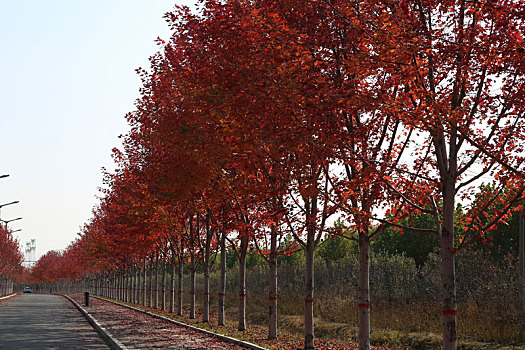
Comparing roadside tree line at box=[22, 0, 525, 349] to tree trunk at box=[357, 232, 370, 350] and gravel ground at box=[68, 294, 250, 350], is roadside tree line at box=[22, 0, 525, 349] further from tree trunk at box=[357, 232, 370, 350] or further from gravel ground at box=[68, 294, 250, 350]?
gravel ground at box=[68, 294, 250, 350]

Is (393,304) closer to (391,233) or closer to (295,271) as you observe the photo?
(295,271)

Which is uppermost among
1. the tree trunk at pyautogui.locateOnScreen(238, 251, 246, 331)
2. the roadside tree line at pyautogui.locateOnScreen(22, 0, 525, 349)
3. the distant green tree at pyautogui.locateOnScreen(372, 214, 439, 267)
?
the roadside tree line at pyautogui.locateOnScreen(22, 0, 525, 349)

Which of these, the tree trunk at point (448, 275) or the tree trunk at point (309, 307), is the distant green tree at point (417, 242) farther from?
the tree trunk at point (448, 275)

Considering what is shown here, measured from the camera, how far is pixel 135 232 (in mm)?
34250

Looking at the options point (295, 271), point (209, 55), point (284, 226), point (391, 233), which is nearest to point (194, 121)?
point (209, 55)

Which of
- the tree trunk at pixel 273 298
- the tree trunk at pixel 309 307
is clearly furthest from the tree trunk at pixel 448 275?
the tree trunk at pixel 273 298

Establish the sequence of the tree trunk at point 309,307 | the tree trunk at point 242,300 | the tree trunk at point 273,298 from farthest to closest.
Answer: the tree trunk at point 242,300, the tree trunk at point 273,298, the tree trunk at point 309,307

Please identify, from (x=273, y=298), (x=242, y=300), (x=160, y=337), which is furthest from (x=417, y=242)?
(x=160, y=337)

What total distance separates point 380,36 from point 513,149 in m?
3.26

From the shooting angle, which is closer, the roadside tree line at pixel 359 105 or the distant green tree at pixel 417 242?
the roadside tree line at pixel 359 105

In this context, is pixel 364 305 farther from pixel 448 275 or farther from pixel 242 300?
pixel 242 300

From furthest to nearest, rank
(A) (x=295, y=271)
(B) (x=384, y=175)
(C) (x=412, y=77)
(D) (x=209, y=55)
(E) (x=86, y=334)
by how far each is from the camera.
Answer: (A) (x=295, y=271), (E) (x=86, y=334), (D) (x=209, y=55), (B) (x=384, y=175), (C) (x=412, y=77)

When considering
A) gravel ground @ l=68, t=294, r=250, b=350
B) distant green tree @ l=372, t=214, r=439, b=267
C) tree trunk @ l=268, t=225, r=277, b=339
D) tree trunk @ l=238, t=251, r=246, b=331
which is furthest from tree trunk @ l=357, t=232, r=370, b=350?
distant green tree @ l=372, t=214, r=439, b=267

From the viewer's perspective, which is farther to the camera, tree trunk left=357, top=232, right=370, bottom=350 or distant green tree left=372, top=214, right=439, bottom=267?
distant green tree left=372, top=214, right=439, bottom=267
